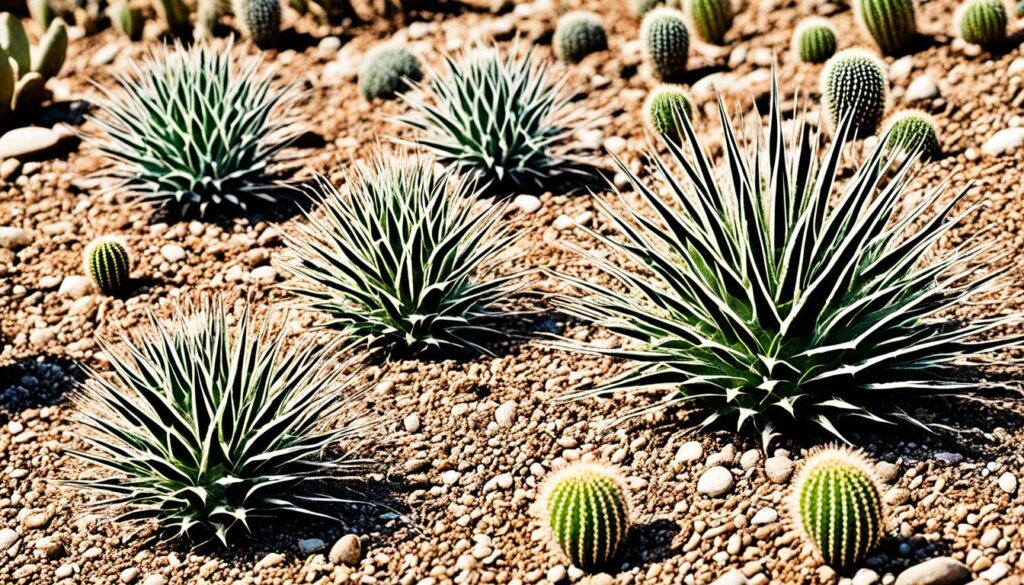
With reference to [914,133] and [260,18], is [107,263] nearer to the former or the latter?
[260,18]

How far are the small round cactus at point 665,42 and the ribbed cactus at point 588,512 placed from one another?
13.8 ft

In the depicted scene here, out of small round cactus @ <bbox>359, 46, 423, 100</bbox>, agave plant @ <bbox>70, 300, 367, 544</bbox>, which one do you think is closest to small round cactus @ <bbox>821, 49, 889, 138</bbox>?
small round cactus @ <bbox>359, 46, 423, 100</bbox>

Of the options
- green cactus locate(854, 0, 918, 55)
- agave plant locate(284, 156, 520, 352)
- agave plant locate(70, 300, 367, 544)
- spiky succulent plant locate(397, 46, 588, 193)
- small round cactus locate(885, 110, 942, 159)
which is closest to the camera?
agave plant locate(70, 300, 367, 544)

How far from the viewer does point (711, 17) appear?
888 centimetres

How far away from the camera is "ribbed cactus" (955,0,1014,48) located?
25.9 feet

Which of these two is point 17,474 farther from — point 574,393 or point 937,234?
point 937,234

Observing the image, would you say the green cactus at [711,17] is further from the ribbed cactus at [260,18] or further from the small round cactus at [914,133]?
the ribbed cactus at [260,18]

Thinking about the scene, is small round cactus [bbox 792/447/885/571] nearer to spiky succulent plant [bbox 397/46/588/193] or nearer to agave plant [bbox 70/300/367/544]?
agave plant [bbox 70/300/367/544]

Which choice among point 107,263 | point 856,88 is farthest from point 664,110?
point 107,263

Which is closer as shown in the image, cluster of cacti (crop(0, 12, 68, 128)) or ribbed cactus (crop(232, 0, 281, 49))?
cluster of cacti (crop(0, 12, 68, 128))

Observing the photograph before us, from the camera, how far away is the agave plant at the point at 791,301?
16.9 ft

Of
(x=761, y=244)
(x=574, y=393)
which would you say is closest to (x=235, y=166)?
(x=574, y=393)

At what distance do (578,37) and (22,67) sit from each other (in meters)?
4.02

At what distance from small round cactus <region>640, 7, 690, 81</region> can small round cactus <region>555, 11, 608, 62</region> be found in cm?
61
